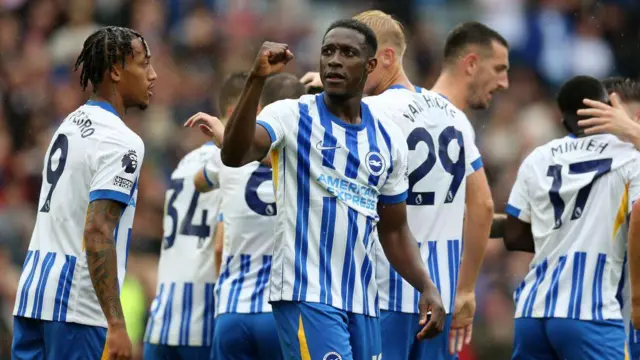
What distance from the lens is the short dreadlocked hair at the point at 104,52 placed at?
708 centimetres

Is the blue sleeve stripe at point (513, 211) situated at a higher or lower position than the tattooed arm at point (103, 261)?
higher

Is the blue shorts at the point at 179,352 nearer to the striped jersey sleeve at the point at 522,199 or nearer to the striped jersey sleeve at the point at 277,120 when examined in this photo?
the striped jersey sleeve at the point at 522,199

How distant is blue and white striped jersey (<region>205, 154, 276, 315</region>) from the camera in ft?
28.0

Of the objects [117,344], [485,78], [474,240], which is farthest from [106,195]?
[485,78]

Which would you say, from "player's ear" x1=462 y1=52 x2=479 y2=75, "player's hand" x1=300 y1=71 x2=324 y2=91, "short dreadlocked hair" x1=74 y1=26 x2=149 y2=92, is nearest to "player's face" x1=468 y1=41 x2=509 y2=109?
"player's ear" x1=462 y1=52 x2=479 y2=75

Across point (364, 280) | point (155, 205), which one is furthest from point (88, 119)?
point (155, 205)

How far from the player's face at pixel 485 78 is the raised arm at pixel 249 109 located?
334 centimetres

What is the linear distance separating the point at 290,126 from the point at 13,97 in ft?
34.7

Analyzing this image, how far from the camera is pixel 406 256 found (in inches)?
277

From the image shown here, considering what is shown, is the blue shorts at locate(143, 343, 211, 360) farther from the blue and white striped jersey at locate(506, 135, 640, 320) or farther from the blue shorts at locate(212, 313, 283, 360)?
the blue and white striped jersey at locate(506, 135, 640, 320)

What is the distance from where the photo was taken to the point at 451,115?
27.3ft

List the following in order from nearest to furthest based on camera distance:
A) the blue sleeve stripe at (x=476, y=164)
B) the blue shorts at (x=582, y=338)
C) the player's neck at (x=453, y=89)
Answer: the blue shorts at (x=582, y=338), the blue sleeve stripe at (x=476, y=164), the player's neck at (x=453, y=89)

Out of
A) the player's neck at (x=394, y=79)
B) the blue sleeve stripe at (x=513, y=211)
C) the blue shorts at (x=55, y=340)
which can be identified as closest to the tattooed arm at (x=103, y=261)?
the blue shorts at (x=55, y=340)

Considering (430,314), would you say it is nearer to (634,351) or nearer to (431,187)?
(431,187)
